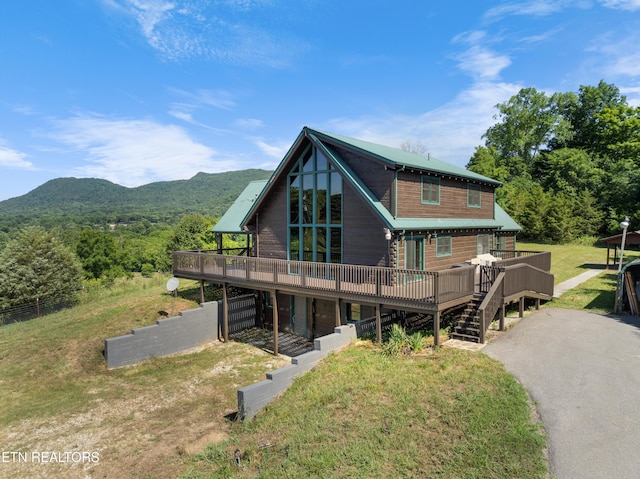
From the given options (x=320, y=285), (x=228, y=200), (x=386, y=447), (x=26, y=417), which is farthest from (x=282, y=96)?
(x=228, y=200)

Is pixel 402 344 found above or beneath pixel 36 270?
beneath

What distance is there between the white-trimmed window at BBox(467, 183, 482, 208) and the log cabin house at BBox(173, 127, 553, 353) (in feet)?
0.18

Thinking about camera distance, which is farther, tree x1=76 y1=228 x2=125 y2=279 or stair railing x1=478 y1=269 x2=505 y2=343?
tree x1=76 y1=228 x2=125 y2=279

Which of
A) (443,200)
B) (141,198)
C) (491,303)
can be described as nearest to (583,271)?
(443,200)

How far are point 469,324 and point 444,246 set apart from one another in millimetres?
5174

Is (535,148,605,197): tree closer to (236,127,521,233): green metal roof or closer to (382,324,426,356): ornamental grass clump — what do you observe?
(236,127,521,233): green metal roof

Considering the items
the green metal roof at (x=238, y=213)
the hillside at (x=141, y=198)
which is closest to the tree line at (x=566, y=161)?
the green metal roof at (x=238, y=213)

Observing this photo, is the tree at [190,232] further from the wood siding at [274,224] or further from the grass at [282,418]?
the grass at [282,418]

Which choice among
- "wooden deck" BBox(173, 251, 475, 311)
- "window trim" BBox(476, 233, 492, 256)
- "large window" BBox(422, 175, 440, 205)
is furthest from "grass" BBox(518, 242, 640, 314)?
"wooden deck" BBox(173, 251, 475, 311)

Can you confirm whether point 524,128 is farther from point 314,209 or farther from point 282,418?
point 282,418

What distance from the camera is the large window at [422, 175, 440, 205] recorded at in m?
15.9

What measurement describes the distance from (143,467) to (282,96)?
1377 inches

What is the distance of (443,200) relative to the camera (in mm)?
16969

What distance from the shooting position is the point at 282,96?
123 ft
